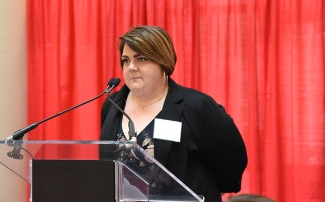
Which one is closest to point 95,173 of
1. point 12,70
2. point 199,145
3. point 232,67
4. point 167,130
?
point 167,130

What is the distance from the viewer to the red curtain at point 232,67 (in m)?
3.13

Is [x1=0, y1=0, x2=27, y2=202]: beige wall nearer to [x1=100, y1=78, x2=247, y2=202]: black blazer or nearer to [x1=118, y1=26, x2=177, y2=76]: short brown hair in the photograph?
[x1=100, y1=78, x2=247, y2=202]: black blazer

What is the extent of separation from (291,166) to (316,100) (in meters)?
0.45

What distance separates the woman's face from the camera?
2156 mm

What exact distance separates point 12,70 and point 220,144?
1863mm

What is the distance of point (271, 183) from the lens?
317 cm

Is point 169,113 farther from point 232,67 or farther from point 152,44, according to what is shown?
point 232,67

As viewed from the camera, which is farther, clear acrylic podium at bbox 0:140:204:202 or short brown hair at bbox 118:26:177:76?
short brown hair at bbox 118:26:177:76

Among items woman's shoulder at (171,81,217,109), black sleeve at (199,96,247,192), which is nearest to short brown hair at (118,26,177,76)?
woman's shoulder at (171,81,217,109)

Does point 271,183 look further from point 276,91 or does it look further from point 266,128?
point 276,91

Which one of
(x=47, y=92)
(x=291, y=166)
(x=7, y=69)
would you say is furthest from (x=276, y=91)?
(x=7, y=69)

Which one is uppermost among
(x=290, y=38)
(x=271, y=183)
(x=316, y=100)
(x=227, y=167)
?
(x=290, y=38)

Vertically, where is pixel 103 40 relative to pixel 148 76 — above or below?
above

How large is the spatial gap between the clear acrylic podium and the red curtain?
5.68 feet
